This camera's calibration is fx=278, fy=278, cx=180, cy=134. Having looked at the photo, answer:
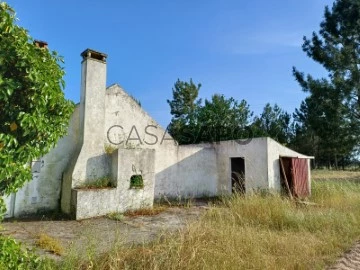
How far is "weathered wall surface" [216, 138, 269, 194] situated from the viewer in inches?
481

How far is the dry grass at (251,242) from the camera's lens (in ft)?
12.9

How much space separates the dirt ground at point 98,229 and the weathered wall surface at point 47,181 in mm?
903

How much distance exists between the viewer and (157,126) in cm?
1255

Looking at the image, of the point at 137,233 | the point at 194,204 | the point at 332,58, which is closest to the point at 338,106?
the point at 332,58

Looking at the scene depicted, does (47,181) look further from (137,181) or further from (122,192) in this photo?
(137,181)

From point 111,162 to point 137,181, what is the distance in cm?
114

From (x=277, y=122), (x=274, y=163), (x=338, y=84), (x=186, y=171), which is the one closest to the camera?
(x=274, y=163)

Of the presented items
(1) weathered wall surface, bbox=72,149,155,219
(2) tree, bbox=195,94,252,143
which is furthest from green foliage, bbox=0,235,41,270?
(2) tree, bbox=195,94,252,143

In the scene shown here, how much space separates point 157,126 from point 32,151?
983 cm

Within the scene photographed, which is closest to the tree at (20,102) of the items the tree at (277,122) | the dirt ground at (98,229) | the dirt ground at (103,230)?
the dirt ground at (103,230)

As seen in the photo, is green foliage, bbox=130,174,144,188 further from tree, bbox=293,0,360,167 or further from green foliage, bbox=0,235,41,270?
tree, bbox=293,0,360,167

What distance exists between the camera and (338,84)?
1809 cm

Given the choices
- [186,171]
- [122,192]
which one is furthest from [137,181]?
[186,171]

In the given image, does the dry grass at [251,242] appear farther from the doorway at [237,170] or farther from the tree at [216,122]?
the tree at [216,122]
